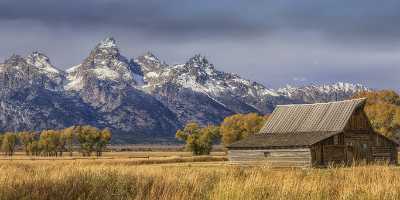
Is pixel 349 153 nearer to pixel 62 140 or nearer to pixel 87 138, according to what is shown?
pixel 87 138

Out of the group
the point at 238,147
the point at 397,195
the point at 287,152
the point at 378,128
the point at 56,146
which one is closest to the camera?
the point at 397,195

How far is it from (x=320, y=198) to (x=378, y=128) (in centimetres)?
8083

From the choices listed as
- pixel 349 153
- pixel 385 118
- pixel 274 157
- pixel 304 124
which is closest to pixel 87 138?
pixel 385 118

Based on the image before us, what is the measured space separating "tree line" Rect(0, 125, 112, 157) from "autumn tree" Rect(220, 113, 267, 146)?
1755 inches

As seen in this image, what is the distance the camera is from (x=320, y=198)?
43.3 feet

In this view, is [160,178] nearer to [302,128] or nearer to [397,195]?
[397,195]

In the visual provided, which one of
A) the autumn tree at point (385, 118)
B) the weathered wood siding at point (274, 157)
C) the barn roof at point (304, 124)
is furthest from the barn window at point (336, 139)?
the autumn tree at point (385, 118)

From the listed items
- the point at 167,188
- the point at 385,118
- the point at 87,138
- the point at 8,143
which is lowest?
the point at 167,188

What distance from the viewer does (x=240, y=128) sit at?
11206 centimetres

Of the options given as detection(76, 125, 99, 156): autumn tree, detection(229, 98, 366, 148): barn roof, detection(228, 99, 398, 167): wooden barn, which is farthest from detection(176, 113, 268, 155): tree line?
detection(228, 99, 398, 167): wooden barn

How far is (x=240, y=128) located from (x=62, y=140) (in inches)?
2589

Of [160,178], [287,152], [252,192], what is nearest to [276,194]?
[252,192]

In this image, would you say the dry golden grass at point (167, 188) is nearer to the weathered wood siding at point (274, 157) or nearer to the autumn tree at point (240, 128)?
the weathered wood siding at point (274, 157)

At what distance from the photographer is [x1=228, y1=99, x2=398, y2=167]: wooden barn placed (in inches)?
2349
